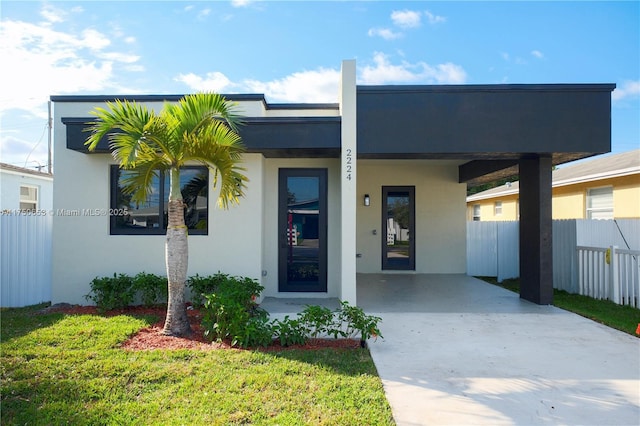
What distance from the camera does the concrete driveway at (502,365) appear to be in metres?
3.36

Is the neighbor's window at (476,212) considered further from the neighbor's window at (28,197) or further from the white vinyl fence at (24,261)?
the neighbor's window at (28,197)

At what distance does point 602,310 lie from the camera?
726 cm

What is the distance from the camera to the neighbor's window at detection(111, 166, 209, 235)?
7.37m

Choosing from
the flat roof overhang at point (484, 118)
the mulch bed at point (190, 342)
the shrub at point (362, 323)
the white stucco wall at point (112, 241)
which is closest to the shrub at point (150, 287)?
the white stucco wall at point (112, 241)

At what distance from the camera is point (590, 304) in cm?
778

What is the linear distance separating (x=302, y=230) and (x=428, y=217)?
560 centimetres

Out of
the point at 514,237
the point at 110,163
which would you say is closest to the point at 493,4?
the point at 514,237

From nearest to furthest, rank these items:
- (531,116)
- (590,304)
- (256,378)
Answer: (256,378), (531,116), (590,304)

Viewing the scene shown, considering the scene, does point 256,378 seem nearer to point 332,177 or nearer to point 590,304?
point 332,177

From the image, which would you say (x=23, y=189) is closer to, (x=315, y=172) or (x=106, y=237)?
(x=106, y=237)

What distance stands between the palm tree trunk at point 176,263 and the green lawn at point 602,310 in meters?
6.99

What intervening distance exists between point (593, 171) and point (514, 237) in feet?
13.5

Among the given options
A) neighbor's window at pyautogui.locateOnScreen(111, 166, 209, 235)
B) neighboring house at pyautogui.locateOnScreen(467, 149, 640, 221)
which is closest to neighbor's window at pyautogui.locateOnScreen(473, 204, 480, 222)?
neighboring house at pyautogui.locateOnScreen(467, 149, 640, 221)

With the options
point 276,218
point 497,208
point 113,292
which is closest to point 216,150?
point 276,218
